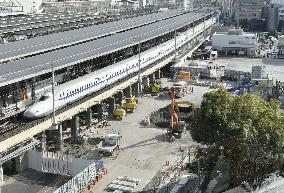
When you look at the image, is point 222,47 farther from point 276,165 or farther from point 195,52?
point 276,165

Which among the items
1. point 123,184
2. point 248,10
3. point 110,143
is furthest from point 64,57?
point 248,10

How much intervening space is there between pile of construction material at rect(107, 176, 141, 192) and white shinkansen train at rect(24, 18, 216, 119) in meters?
7.90

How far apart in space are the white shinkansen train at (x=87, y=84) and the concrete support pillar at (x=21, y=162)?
296 cm

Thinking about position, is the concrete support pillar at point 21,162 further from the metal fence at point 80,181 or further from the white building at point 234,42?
the white building at point 234,42

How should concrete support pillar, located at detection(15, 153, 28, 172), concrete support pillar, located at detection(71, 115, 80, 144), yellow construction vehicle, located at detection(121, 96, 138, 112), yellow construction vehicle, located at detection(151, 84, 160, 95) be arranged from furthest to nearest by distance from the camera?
yellow construction vehicle, located at detection(151, 84, 160, 95) < yellow construction vehicle, located at detection(121, 96, 138, 112) < concrete support pillar, located at detection(71, 115, 80, 144) < concrete support pillar, located at detection(15, 153, 28, 172)

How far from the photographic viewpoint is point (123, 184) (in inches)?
1232

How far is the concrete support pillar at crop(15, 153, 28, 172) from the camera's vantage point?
33844 mm

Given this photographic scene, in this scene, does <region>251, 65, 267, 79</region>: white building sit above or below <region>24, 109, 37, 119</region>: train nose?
below

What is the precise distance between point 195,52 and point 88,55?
49762mm

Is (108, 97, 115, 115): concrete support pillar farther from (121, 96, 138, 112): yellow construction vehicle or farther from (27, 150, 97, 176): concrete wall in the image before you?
(27, 150, 97, 176): concrete wall

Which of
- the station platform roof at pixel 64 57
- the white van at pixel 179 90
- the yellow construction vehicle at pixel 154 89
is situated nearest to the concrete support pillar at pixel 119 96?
the station platform roof at pixel 64 57

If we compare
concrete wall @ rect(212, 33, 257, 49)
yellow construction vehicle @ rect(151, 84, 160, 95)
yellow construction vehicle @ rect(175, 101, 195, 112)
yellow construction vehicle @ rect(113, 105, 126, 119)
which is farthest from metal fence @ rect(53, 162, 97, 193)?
concrete wall @ rect(212, 33, 257, 49)

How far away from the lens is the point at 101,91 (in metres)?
45.0

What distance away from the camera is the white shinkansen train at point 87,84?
3541cm
